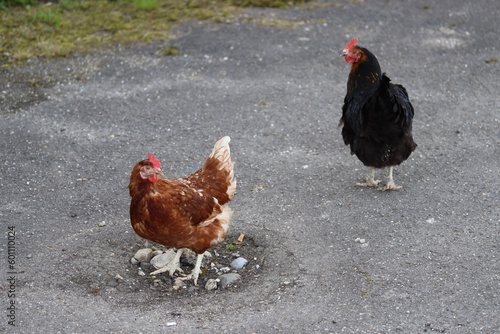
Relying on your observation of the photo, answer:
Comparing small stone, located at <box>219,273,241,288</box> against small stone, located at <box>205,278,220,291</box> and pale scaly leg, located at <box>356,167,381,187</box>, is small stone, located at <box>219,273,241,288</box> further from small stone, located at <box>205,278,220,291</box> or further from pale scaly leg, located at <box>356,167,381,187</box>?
pale scaly leg, located at <box>356,167,381,187</box>

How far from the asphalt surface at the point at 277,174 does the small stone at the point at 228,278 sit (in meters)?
0.08

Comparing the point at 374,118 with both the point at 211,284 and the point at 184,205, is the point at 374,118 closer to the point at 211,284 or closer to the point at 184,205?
the point at 184,205

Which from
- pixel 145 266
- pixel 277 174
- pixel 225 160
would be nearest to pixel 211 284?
pixel 145 266

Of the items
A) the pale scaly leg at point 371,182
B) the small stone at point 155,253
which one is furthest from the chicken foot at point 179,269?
the pale scaly leg at point 371,182

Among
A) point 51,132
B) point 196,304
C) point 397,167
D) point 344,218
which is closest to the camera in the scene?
point 196,304

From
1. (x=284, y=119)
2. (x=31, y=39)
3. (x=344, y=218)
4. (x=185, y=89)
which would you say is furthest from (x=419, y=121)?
(x=31, y=39)

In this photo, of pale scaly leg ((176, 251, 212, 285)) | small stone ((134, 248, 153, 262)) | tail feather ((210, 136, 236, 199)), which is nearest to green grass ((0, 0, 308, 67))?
tail feather ((210, 136, 236, 199))

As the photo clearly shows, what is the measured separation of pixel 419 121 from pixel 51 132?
4460 mm

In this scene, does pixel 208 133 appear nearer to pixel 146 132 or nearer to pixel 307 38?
pixel 146 132

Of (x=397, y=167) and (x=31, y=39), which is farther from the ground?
(x=31, y=39)

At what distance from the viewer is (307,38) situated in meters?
11.0

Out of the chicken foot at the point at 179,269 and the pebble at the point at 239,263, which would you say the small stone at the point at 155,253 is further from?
the pebble at the point at 239,263

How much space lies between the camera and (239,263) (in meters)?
6.68

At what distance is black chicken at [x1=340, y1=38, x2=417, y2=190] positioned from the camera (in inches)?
286
